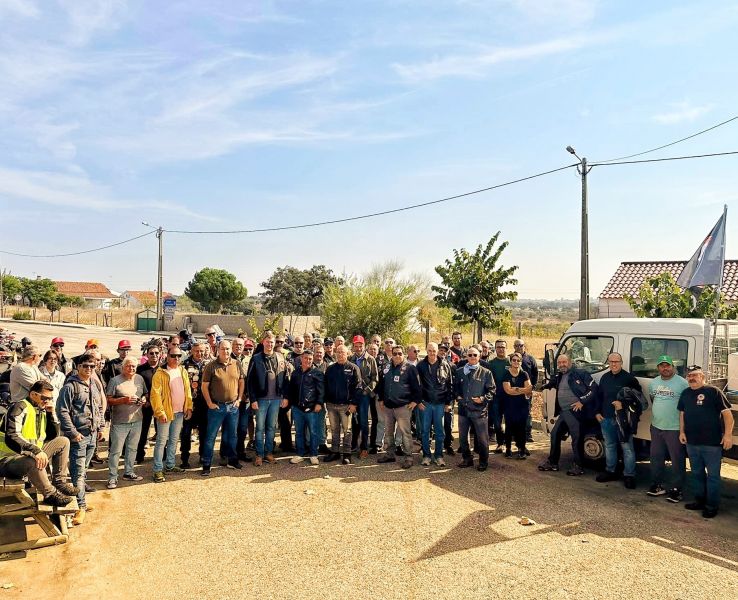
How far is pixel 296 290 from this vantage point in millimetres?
59125

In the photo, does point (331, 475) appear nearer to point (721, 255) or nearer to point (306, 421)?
point (306, 421)

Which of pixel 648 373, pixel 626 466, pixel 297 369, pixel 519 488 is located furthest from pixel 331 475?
pixel 648 373

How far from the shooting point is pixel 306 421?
9.01 meters

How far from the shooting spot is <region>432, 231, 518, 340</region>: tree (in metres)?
18.0

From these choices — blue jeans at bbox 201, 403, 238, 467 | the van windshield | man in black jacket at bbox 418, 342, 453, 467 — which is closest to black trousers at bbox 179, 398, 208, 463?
blue jeans at bbox 201, 403, 238, 467

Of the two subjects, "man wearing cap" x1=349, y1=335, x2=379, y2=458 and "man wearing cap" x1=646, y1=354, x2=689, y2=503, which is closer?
"man wearing cap" x1=646, y1=354, x2=689, y2=503

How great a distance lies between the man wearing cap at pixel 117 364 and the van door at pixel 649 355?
24.3 feet

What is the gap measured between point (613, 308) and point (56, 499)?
25.1m

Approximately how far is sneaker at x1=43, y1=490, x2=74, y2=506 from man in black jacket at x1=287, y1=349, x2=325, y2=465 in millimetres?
3462

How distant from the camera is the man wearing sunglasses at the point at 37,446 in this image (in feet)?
19.0

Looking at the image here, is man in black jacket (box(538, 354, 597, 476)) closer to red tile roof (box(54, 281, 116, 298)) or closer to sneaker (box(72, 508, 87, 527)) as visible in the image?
sneaker (box(72, 508, 87, 527))

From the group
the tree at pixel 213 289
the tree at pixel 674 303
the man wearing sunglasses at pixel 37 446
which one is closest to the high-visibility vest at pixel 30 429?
the man wearing sunglasses at pixel 37 446

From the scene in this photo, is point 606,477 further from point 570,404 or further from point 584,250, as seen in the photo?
point 584,250

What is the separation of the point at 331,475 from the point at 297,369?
1.82 metres
